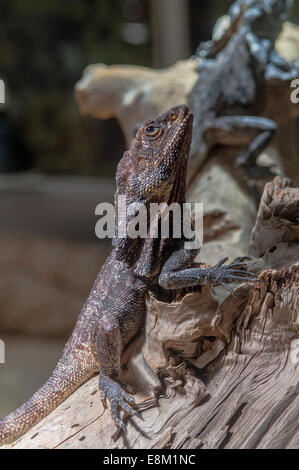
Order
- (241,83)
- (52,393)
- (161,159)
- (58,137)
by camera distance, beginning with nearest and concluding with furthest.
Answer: (161,159)
(52,393)
(241,83)
(58,137)

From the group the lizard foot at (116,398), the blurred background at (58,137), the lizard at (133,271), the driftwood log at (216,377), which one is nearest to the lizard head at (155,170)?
the lizard at (133,271)

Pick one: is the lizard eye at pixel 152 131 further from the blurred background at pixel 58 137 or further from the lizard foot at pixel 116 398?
the blurred background at pixel 58 137

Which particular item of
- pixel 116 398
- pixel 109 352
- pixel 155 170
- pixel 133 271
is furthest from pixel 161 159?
pixel 116 398

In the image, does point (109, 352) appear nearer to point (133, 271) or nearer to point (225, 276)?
point (133, 271)
